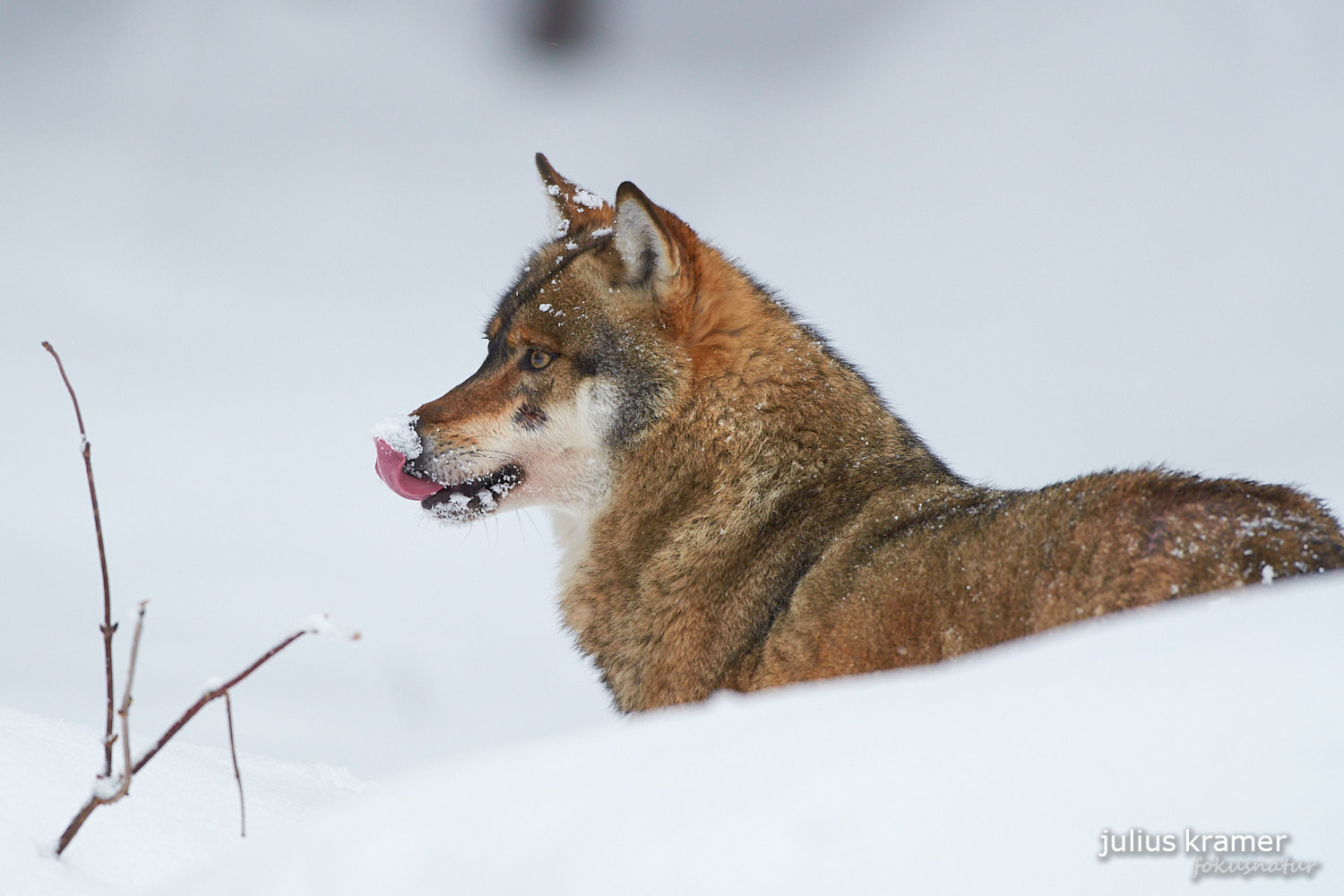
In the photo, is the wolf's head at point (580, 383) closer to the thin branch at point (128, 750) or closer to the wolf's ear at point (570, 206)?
the wolf's ear at point (570, 206)

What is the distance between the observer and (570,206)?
3518mm

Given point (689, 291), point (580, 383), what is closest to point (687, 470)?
point (580, 383)

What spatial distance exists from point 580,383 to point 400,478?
0.62 meters

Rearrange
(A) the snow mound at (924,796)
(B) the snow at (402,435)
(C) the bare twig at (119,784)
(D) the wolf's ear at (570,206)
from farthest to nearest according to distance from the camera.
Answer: (D) the wolf's ear at (570,206)
(B) the snow at (402,435)
(C) the bare twig at (119,784)
(A) the snow mound at (924,796)

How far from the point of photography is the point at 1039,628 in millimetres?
1872

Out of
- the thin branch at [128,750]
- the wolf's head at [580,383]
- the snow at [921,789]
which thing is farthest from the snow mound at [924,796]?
the wolf's head at [580,383]

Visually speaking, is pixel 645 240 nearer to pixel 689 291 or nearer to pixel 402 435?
pixel 689 291

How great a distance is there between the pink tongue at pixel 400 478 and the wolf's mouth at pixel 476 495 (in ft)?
0.09

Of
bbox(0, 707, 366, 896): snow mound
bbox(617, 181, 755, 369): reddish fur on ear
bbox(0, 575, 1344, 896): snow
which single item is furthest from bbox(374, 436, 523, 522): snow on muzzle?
bbox(0, 575, 1344, 896): snow

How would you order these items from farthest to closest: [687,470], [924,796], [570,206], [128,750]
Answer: [570,206] < [687,470] < [128,750] < [924,796]

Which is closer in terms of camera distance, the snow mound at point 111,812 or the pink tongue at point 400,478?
the snow mound at point 111,812

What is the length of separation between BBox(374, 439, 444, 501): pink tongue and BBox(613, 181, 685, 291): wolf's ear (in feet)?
2.87

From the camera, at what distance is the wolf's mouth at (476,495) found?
2.92 metres

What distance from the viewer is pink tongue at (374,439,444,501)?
2932mm
